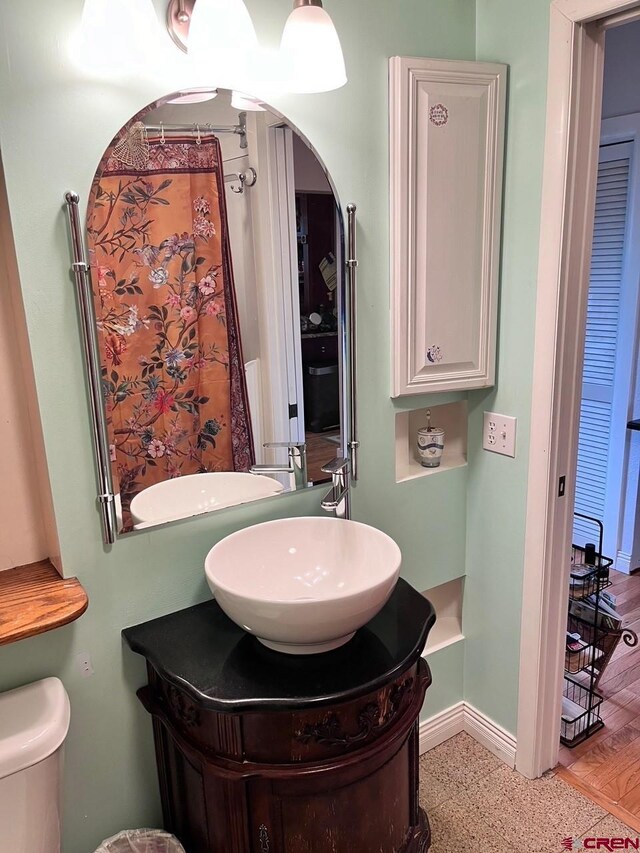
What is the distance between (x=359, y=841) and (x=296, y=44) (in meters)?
1.68

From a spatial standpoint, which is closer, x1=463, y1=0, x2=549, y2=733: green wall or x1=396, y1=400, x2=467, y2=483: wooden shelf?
x1=463, y1=0, x2=549, y2=733: green wall

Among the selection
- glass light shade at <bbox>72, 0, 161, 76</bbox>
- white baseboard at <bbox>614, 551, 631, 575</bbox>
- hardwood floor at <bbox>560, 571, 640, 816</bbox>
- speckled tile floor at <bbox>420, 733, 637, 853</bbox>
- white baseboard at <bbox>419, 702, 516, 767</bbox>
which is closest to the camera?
glass light shade at <bbox>72, 0, 161, 76</bbox>

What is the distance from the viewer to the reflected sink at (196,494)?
1475mm

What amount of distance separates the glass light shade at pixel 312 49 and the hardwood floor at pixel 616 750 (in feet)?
6.83

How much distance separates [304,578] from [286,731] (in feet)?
1.31

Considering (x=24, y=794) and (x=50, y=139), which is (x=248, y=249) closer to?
(x=50, y=139)

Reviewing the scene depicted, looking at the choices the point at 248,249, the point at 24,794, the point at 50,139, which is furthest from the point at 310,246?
the point at 24,794

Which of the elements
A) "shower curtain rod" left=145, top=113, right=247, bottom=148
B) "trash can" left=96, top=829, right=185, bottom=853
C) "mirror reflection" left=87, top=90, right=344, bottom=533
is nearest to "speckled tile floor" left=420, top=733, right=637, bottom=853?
"trash can" left=96, top=829, right=185, bottom=853

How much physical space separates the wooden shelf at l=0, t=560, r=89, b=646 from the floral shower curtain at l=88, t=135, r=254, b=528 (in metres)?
0.23

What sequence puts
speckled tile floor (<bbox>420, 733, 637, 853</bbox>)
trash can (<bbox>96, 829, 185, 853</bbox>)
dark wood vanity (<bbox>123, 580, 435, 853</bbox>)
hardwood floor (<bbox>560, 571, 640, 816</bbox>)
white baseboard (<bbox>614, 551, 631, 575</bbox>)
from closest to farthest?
dark wood vanity (<bbox>123, 580, 435, 853</bbox>), trash can (<bbox>96, 829, 185, 853</bbox>), speckled tile floor (<bbox>420, 733, 637, 853</bbox>), hardwood floor (<bbox>560, 571, 640, 816</bbox>), white baseboard (<bbox>614, 551, 631, 575</bbox>)

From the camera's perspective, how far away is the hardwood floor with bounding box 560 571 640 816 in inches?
75.6

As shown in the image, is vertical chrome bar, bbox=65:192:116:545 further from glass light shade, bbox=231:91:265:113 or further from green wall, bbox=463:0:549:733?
green wall, bbox=463:0:549:733

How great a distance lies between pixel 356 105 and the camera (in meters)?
1.58

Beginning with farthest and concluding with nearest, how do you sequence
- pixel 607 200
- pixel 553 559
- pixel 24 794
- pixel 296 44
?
pixel 607 200 < pixel 553 559 < pixel 296 44 < pixel 24 794
